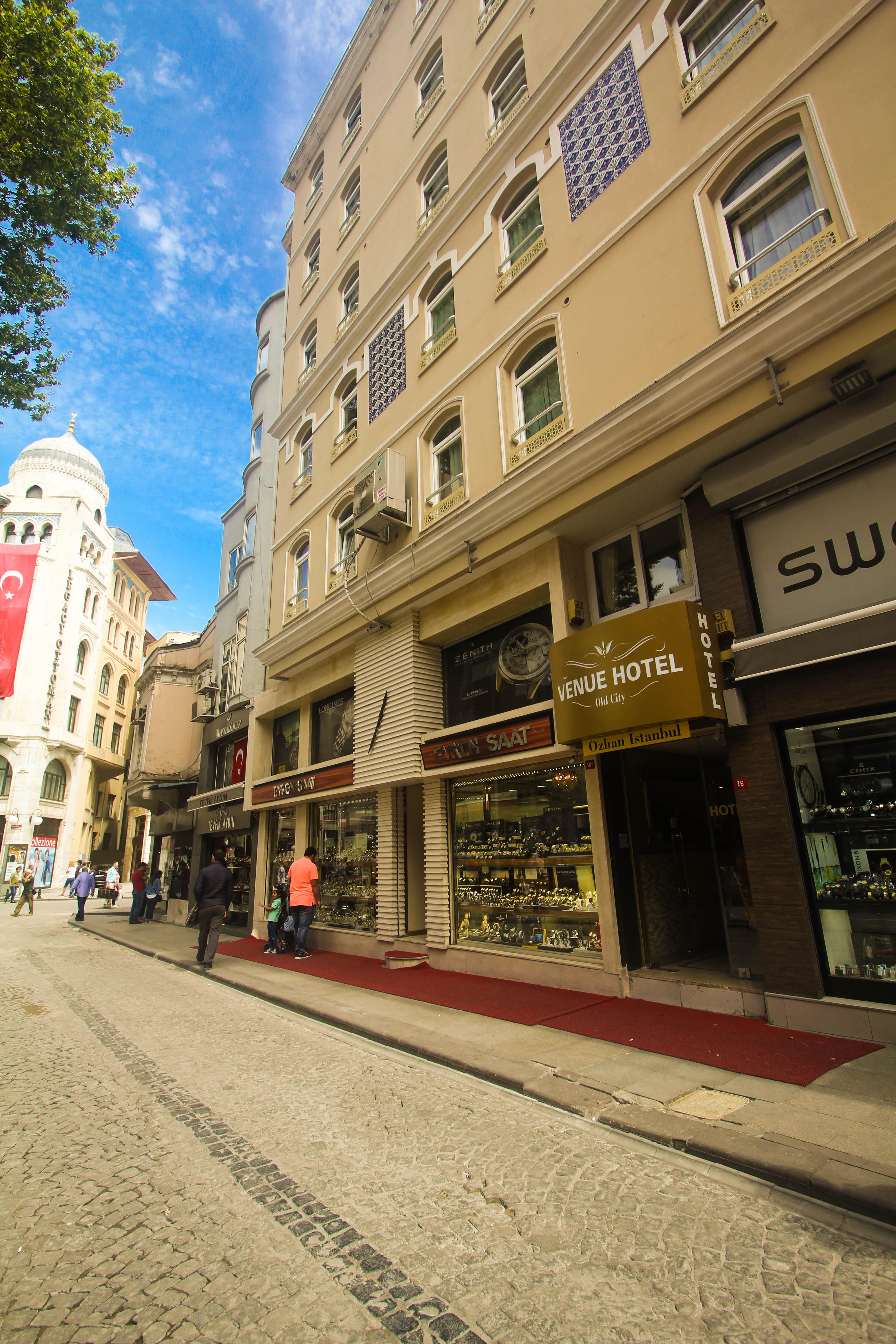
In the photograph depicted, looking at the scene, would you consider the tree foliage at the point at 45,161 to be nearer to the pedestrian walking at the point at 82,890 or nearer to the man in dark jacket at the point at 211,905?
the man in dark jacket at the point at 211,905

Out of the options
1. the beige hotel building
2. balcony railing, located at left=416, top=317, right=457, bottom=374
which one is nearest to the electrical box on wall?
the beige hotel building

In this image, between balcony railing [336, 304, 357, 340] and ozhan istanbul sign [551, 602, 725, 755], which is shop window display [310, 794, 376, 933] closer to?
ozhan istanbul sign [551, 602, 725, 755]

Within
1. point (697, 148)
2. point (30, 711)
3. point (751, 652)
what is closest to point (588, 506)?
point (751, 652)

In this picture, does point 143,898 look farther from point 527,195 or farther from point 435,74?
point 435,74

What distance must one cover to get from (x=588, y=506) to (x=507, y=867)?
18.2 feet

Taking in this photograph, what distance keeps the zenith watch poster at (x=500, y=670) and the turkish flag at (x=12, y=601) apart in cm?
3880

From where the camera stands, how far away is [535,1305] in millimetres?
2666

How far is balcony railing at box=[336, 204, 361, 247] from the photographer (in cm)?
1681

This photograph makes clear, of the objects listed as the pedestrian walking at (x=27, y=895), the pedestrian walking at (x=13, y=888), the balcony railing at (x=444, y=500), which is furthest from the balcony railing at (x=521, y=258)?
the pedestrian walking at (x=13, y=888)

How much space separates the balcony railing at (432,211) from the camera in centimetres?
1268

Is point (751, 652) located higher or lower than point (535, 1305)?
higher

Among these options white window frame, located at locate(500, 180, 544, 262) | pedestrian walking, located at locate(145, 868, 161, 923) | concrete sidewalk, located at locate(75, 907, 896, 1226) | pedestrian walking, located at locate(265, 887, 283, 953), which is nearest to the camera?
concrete sidewalk, located at locate(75, 907, 896, 1226)

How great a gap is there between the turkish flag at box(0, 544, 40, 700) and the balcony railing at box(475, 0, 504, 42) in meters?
38.7

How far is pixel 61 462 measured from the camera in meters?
50.6
